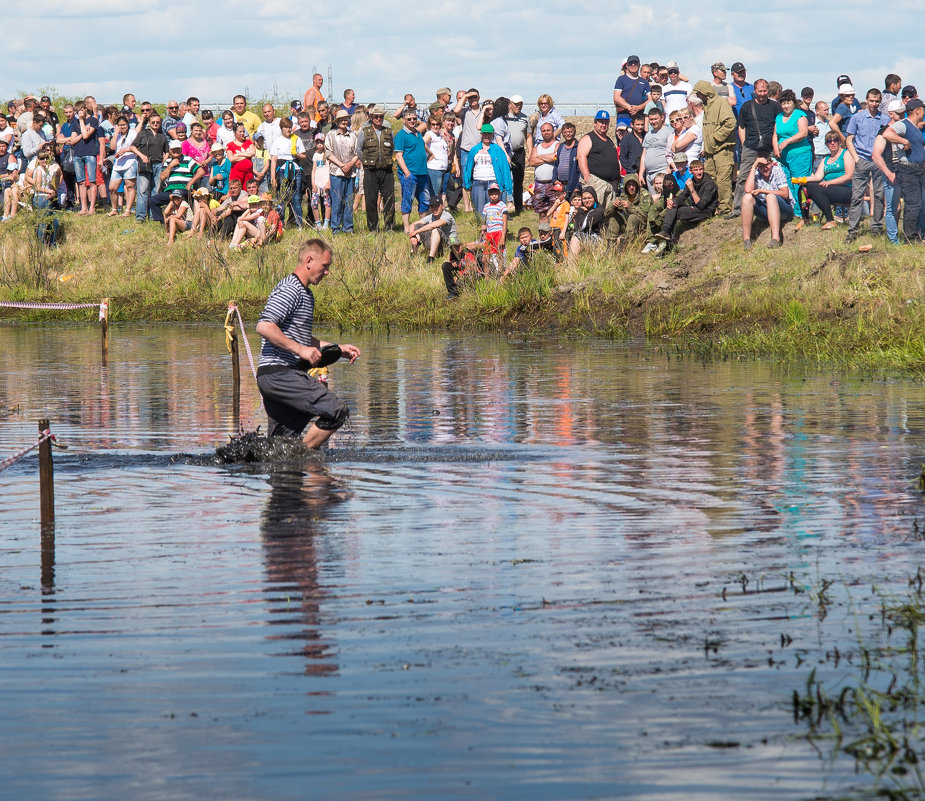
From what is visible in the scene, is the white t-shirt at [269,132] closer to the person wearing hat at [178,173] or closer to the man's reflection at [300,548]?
the person wearing hat at [178,173]

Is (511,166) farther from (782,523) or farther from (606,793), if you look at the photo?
(606,793)

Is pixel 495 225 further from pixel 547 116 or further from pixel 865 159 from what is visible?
pixel 865 159

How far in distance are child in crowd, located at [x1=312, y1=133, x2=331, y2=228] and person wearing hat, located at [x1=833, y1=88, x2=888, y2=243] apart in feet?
36.8

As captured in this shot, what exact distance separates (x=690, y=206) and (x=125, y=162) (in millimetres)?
14167

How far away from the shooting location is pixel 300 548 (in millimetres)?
9719

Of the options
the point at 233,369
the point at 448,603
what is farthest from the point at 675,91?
the point at 448,603

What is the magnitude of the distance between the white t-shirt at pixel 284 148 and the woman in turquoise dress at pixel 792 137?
1075 cm

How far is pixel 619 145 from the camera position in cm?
2875

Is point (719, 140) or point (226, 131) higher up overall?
point (226, 131)

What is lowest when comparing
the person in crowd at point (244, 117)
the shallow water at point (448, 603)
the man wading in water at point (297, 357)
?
the shallow water at point (448, 603)

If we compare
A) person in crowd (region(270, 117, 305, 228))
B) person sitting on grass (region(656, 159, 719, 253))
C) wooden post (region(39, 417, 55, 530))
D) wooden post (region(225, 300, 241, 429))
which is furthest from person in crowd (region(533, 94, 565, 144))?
wooden post (region(39, 417, 55, 530))

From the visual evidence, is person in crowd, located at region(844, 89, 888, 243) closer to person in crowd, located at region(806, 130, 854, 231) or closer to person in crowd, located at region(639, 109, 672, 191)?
person in crowd, located at region(806, 130, 854, 231)

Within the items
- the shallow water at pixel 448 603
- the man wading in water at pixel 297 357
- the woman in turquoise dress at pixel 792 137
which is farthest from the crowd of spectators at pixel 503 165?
the man wading in water at pixel 297 357

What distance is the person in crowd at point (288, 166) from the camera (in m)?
32.6
